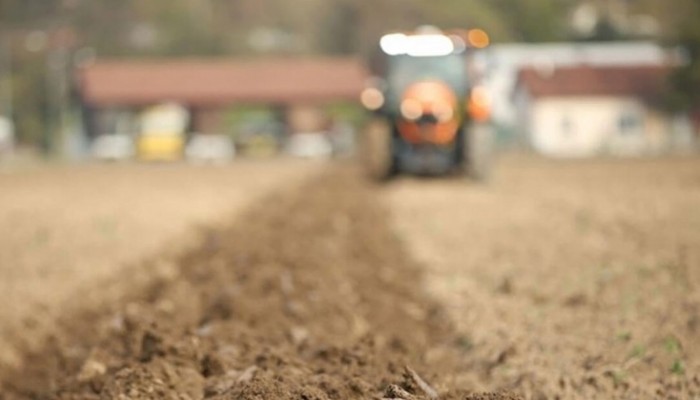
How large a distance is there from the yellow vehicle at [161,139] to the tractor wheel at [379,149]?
33.6m

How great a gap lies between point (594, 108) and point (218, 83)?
17.4 metres

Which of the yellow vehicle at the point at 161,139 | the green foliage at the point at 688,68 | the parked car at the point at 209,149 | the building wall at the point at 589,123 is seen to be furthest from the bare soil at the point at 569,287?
the building wall at the point at 589,123

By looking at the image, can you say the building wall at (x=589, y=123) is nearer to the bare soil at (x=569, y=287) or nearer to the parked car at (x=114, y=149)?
the parked car at (x=114, y=149)

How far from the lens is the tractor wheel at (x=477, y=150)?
87.0 feet

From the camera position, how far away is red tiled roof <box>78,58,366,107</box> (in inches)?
2707

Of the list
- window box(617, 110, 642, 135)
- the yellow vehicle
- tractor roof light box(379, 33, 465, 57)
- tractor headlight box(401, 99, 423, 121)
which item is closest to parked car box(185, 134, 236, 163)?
the yellow vehicle

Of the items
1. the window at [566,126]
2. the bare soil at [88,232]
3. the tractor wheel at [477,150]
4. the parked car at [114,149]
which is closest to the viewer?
the bare soil at [88,232]

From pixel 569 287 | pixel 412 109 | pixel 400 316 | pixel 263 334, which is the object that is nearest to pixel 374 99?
pixel 412 109

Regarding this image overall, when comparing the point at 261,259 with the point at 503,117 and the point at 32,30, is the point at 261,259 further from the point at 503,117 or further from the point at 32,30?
the point at 503,117

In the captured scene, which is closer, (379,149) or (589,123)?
(379,149)

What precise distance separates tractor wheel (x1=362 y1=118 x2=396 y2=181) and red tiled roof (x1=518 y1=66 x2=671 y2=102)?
4288 cm

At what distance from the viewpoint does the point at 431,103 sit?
86.5 ft

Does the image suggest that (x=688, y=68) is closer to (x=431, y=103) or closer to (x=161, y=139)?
(x=161, y=139)

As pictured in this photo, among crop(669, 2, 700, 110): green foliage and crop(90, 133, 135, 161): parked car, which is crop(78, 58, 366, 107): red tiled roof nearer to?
crop(90, 133, 135, 161): parked car
